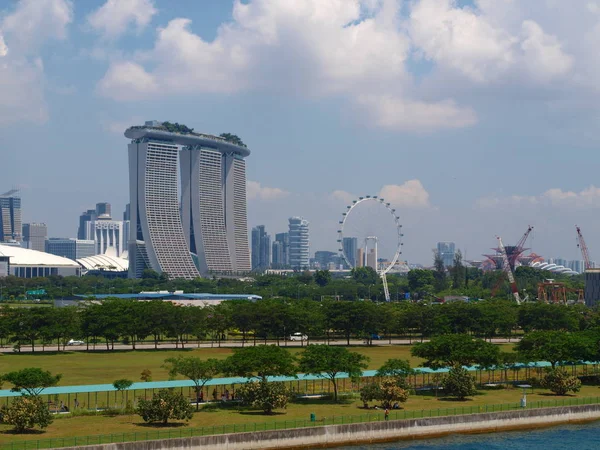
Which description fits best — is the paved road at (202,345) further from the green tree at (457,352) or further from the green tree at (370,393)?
the green tree at (370,393)

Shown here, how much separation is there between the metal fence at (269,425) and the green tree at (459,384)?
3.10 m

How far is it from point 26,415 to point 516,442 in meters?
27.1

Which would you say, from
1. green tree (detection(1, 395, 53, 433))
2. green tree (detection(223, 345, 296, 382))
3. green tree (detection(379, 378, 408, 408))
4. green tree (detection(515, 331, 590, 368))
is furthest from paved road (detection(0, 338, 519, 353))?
green tree (detection(1, 395, 53, 433))

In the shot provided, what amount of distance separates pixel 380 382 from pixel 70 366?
30.7 metres

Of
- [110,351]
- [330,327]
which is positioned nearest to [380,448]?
[110,351]

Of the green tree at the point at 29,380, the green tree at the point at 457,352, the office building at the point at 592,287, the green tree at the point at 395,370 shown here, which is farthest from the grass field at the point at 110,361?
the office building at the point at 592,287

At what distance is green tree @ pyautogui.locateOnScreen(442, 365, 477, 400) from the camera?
57.4 meters

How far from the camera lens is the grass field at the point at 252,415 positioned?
Answer: 46.0m

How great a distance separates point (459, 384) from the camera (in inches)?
2256

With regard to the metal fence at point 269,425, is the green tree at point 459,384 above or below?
above

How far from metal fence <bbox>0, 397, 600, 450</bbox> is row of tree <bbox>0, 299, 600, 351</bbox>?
43.6 m

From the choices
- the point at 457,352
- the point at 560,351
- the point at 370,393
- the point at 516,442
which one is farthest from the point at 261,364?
the point at 560,351

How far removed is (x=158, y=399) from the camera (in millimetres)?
47938

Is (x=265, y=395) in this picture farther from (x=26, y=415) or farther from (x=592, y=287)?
(x=592, y=287)
